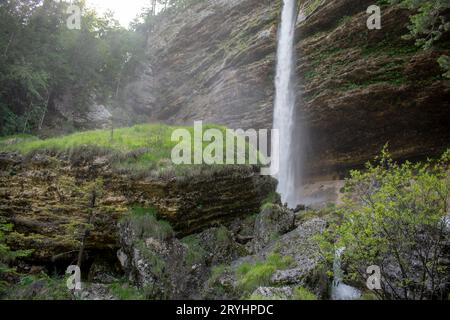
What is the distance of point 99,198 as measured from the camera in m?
13.5

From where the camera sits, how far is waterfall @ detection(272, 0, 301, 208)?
2472 cm

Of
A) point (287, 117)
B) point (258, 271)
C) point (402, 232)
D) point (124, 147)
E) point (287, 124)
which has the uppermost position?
point (287, 117)

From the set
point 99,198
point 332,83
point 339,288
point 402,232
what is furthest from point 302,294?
point 332,83

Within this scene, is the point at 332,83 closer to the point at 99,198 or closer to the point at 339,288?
the point at 339,288

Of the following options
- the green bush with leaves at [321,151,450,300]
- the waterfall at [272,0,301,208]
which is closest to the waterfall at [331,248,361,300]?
the green bush with leaves at [321,151,450,300]

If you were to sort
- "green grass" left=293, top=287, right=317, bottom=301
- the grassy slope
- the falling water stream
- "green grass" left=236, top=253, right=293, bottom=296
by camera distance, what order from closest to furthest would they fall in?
"green grass" left=293, top=287, right=317, bottom=301 → "green grass" left=236, top=253, right=293, bottom=296 → the grassy slope → the falling water stream

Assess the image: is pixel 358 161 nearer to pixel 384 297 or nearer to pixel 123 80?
pixel 384 297

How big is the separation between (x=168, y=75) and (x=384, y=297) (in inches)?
1186

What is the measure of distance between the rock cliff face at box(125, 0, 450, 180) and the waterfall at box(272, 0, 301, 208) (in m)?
0.60

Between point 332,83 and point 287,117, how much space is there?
3.76 meters

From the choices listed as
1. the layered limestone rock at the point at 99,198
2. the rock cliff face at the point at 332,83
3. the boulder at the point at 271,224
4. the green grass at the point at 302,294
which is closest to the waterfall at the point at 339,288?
the green grass at the point at 302,294

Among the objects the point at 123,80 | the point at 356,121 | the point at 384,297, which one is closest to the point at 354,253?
the point at 384,297

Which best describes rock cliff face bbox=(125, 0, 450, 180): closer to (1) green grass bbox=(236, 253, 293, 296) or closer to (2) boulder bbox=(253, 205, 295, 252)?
(2) boulder bbox=(253, 205, 295, 252)

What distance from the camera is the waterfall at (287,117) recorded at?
24719 millimetres
